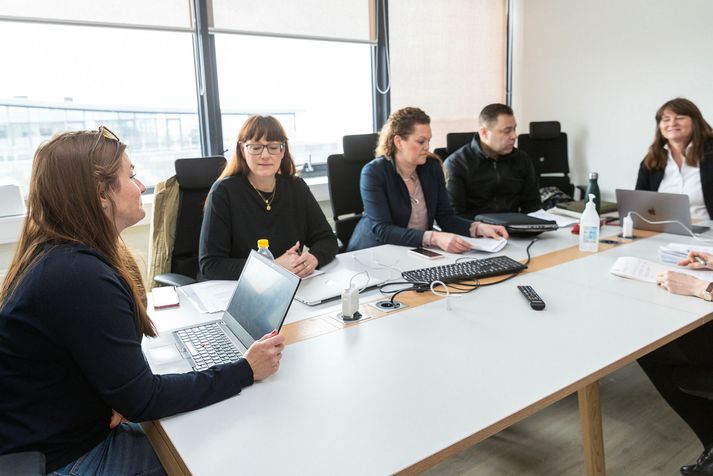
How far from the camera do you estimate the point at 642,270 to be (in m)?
1.79

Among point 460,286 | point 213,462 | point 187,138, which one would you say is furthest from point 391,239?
point 187,138

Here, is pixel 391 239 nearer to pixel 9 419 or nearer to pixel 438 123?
pixel 9 419

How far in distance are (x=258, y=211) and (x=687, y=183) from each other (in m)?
2.20

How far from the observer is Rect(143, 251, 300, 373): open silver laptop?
1202 mm

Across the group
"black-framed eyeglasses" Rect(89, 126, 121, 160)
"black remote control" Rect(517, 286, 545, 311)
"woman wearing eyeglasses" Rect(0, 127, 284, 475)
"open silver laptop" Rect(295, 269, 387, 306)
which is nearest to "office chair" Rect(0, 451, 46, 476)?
"woman wearing eyeglasses" Rect(0, 127, 284, 475)

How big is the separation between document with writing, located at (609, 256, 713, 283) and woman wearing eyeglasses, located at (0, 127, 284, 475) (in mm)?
1258

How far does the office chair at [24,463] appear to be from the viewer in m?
0.90

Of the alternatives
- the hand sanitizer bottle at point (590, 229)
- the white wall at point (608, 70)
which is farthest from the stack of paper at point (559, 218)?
the white wall at point (608, 70)

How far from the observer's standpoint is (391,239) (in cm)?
232

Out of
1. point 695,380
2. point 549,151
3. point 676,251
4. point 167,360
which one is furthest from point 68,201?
point 549,151

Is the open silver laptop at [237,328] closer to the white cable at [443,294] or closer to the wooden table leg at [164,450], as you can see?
the wooden table leg at [164,450]

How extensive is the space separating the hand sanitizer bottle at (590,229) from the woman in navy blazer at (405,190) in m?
0.34

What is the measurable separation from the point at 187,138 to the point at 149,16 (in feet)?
2.49

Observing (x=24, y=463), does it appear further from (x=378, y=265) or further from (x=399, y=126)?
(x=399, y=126)
